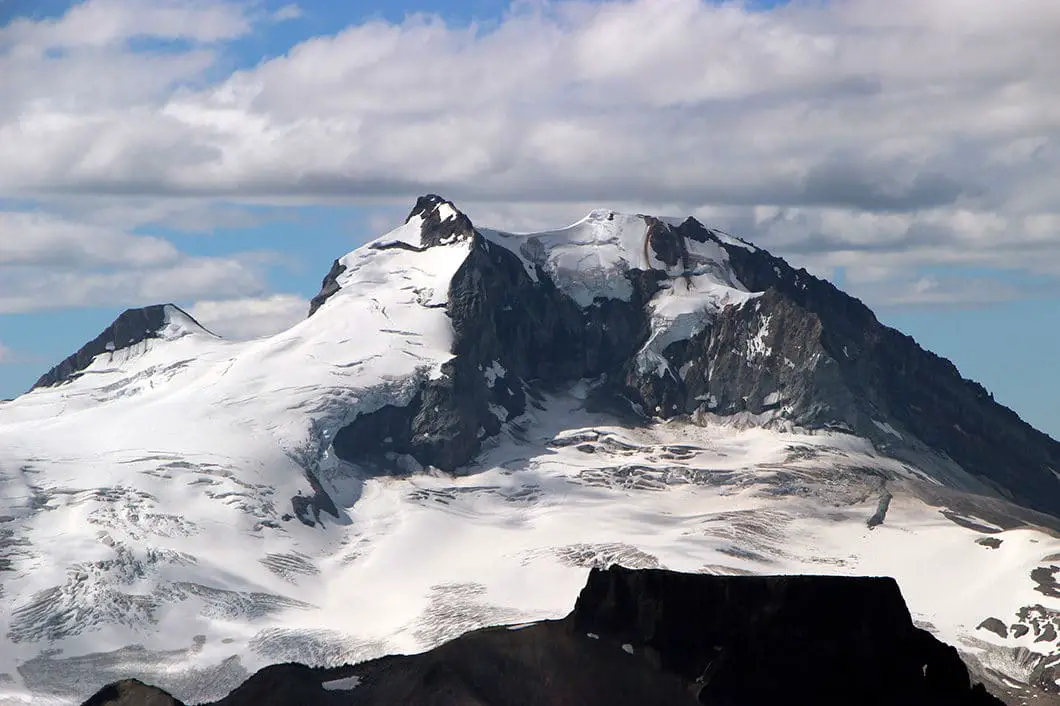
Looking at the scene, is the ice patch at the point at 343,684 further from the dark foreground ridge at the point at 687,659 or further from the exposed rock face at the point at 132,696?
the exposed rock face at the point at 132,696

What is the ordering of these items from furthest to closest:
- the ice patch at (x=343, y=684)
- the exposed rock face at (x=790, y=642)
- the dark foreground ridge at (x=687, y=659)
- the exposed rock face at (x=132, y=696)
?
the ice patch at (x=343, y=684) < the exposed rock face at (x=132, y=696) < the dark foreground ridge at (x=687, y=659) < the exposed rock face at (x=790, y=642)

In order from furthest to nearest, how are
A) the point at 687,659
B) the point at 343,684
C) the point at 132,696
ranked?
the point at 132,696, the point at 343,684, the point at 687,659

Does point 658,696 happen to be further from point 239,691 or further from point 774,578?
point 239,691

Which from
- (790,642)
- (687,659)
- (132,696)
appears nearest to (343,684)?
(132,696)

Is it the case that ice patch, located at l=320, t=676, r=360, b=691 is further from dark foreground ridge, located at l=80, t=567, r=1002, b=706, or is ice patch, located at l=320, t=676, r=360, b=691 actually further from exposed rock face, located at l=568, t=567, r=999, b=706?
exposed rock face, located at l=568, t=567, r=999, b=706

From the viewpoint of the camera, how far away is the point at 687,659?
492ft

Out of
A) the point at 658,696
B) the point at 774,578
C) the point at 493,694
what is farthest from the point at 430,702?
the point at 774,578

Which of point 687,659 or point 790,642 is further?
point 687,659

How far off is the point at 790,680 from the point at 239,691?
3901 cm

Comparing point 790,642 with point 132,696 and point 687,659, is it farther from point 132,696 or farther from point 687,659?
point 132,696

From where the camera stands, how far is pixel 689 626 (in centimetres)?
15138

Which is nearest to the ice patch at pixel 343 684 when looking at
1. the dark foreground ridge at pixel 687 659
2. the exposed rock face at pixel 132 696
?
the dark foreground ridge at pixel 687 659

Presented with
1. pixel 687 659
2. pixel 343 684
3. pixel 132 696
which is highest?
pixel 687 659

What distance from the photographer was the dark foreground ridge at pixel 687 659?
481ft
